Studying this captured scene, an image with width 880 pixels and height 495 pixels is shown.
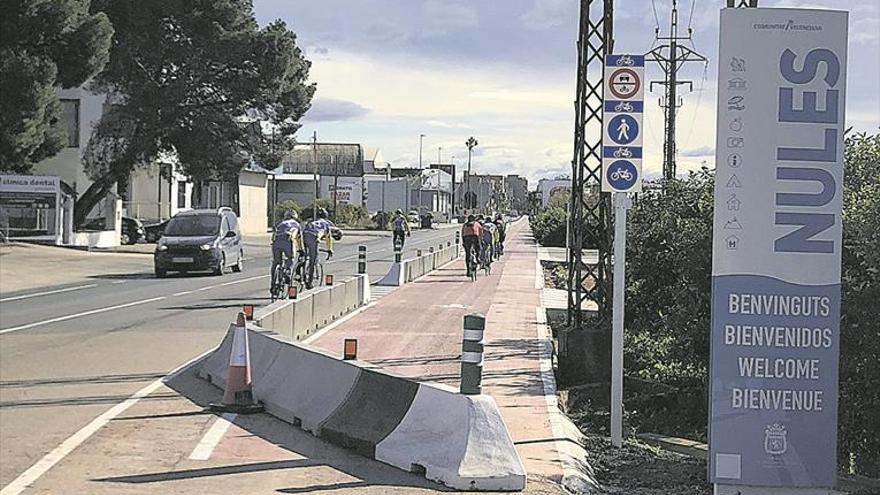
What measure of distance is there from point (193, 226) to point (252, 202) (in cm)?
5035

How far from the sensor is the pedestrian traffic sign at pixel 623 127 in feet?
33.3

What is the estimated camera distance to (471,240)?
31953mm

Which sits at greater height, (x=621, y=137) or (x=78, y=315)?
(x=621, y=137)

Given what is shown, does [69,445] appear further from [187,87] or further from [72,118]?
[72,118]

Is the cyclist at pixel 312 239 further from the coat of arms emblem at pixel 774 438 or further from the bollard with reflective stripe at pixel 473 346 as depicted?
the coat of arms emblem at pixel 774 438

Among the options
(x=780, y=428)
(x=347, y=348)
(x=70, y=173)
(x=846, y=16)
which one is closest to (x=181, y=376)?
(x=347, y=348)

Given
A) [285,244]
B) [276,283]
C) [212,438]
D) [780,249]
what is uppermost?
[780,249]

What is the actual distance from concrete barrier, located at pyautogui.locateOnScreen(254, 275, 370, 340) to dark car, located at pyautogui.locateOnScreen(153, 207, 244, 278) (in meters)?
9.14

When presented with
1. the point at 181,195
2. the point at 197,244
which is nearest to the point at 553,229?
the point at 181,195

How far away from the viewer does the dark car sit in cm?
3114

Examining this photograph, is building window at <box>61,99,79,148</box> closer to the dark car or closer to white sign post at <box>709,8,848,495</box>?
the dark car

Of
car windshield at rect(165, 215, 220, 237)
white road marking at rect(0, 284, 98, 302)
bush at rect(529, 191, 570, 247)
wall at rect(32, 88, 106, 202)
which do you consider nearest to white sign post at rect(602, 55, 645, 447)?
white road marking at rect(0, 284, 98, 302)

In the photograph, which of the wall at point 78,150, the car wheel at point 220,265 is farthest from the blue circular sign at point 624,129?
the wall at point 78,150

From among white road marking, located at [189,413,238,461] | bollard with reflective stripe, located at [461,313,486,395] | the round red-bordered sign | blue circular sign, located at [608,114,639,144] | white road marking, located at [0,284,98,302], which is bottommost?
white road marking, located at [0,284,98,302]
